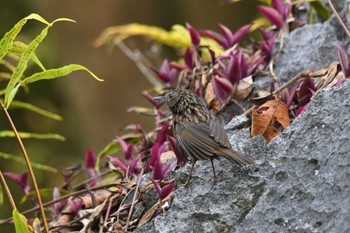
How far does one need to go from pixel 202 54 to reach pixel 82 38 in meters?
4.29

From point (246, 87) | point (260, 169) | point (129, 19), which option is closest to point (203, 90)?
point (246, 87)

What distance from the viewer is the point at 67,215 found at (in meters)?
3.28

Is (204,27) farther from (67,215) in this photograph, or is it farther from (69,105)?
(67,215)

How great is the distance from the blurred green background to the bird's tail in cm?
444

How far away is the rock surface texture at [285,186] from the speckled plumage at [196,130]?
0.19 feet

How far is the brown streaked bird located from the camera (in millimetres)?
2908

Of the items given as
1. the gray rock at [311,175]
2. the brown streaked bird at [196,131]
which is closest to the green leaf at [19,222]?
the brown streaked bird at [196,131]

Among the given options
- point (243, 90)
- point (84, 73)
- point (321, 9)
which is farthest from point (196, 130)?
point (84, 73)

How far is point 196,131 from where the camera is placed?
3.22 metres

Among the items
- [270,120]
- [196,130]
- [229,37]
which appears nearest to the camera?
[270,120]

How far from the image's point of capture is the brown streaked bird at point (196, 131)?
2908 millimetres

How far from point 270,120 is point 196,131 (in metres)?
0.37

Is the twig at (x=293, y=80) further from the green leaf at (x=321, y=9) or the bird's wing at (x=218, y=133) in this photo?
the green leaf at (x=321, y=9)

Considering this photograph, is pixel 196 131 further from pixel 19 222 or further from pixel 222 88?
pixel 19 222
